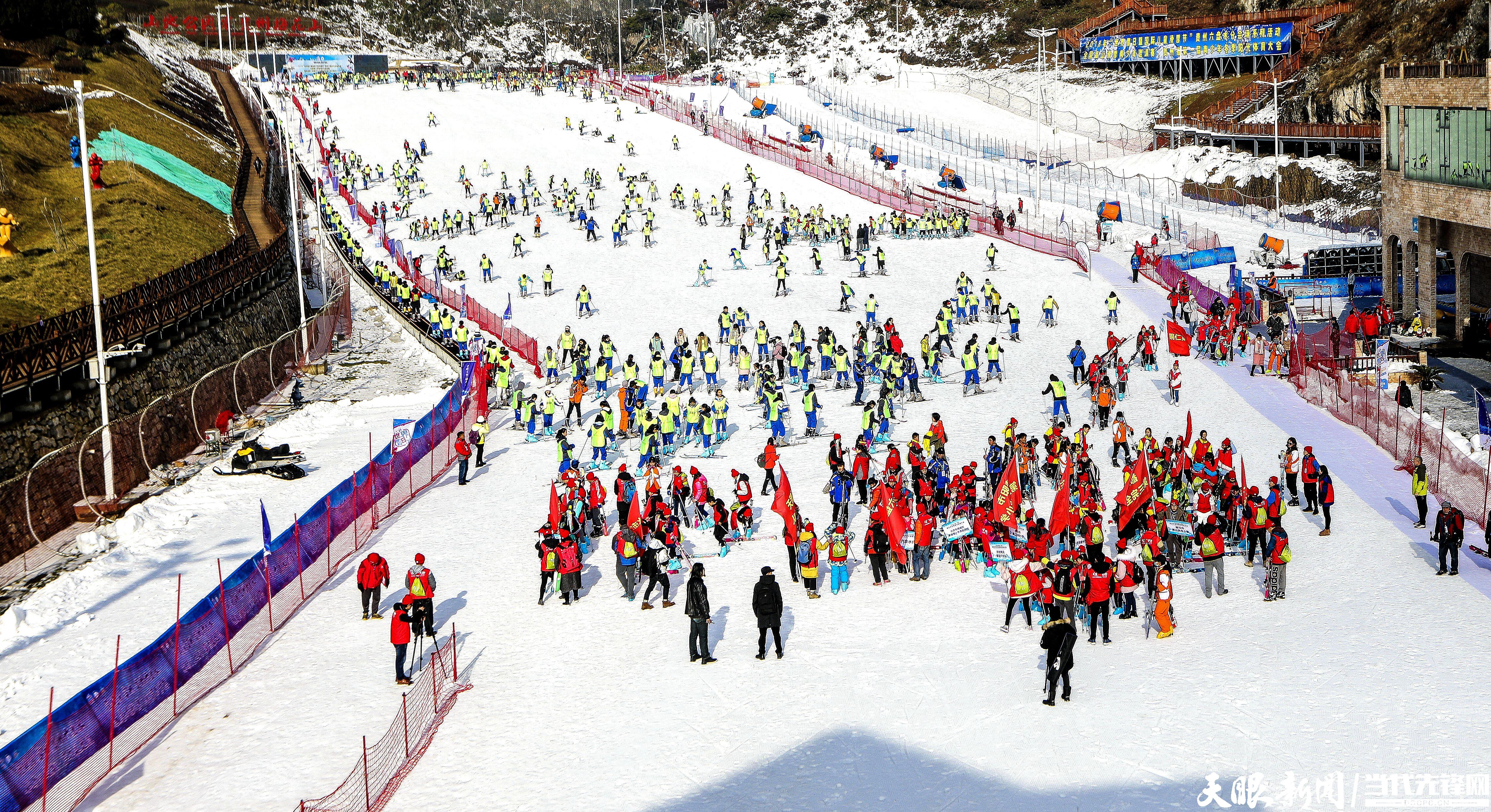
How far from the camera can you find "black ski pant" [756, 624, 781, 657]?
607 inches

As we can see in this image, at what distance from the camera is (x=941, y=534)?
62.0 feet

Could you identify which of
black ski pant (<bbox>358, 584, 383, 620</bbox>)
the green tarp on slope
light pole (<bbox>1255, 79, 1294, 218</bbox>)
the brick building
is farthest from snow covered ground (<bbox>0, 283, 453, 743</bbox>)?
light pole (<bbox>1255, 79, 1294, 218</bbox>)

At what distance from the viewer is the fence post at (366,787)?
12.0 metres

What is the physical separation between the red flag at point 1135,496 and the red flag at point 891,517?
3230 mm

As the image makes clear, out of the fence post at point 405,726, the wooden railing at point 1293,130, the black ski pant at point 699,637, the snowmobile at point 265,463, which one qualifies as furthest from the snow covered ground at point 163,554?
Result: the wooden railing at point 1293,130

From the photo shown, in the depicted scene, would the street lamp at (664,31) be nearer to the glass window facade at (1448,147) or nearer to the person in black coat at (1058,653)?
the glass window facade at (1448,147)

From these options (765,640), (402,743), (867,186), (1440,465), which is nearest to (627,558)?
(765,640)

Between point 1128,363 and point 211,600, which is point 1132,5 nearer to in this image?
point 1128,363

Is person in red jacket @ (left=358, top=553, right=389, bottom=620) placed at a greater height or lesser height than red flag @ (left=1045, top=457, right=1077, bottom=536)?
lesser

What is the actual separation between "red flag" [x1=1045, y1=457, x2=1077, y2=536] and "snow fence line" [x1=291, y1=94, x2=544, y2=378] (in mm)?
17115

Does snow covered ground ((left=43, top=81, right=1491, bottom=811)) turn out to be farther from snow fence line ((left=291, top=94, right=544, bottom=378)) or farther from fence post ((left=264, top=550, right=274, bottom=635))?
snow fence line ((left=291, top=94, right=544, bottom=378))

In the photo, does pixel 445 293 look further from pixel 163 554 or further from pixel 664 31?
pixel 664 31

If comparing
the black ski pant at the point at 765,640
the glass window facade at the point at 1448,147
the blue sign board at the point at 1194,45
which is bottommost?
the black ski pant at the point at 765,640

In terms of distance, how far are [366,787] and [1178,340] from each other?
23966mm
